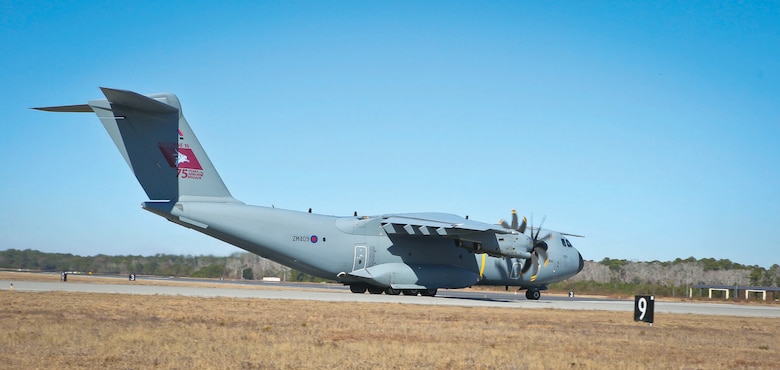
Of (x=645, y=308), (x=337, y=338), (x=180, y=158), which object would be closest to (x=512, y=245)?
(x=645, y=308)

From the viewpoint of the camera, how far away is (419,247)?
110 feet

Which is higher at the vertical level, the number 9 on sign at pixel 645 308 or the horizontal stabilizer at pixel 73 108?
the horizontal stabilizer at pixel 73 108

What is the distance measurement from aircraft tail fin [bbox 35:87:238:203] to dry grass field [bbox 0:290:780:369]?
561 cm

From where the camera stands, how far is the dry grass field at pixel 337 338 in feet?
34.5

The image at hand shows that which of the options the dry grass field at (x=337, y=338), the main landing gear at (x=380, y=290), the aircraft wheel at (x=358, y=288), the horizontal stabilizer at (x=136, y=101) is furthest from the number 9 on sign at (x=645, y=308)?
the horizontal stabilizer at (x=136, y=101)

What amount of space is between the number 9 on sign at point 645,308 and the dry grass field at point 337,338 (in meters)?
0.43

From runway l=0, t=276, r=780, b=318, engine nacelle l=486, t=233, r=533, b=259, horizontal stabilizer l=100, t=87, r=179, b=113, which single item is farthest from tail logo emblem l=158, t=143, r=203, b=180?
engine nacelle l=486, t=233, r=533, b=259

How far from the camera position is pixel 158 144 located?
2575cm

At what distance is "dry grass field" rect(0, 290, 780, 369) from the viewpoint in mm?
10508

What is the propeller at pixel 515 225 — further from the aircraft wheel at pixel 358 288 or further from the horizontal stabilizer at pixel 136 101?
the horizontal stabilizer at pixel 136 101

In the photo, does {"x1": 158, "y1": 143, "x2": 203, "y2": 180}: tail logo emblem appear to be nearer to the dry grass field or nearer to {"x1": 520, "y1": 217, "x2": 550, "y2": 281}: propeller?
the dry grass field

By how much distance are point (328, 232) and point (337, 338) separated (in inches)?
706

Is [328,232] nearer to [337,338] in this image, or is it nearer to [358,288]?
[358,288]

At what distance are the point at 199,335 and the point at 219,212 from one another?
1533 centimetres
